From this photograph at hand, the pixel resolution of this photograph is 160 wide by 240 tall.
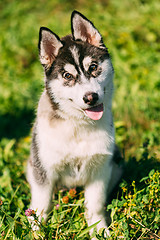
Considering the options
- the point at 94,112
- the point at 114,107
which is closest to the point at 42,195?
the point at 94,112

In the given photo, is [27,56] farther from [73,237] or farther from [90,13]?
[73,237]

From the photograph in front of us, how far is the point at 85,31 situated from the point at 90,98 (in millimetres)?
787

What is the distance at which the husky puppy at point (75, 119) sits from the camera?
2.71m

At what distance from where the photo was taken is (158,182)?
282 centimetres

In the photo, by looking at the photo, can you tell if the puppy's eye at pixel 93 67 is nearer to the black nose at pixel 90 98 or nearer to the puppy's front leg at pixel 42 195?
the black nose at pixel 90 98

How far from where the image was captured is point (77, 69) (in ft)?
8.93

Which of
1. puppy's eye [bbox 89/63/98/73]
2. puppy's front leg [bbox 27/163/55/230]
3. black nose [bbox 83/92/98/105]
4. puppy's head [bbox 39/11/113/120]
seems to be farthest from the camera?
puppy's front leg [bbox 27/163/55/230]

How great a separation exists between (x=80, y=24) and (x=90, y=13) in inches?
199

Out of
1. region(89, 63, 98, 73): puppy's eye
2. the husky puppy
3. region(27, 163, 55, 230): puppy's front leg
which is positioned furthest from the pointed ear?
region(27, 163, 55, 230): puppy's front leg

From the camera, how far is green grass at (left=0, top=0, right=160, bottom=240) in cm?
278

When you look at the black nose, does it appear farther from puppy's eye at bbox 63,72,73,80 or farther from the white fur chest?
the white fur chest

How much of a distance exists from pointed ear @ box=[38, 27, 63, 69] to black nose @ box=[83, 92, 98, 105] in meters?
0.58

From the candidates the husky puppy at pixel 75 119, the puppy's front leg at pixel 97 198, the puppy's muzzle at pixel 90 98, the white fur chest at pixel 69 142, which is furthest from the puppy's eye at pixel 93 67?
the puppy's front leg at pixel 97 198

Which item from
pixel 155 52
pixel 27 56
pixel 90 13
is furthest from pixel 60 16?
pixel 155 52
